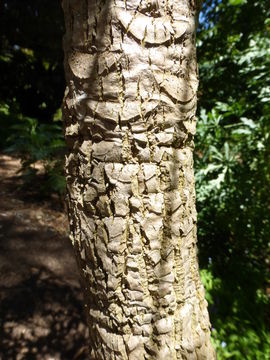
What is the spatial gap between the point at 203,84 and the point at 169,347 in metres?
3.02

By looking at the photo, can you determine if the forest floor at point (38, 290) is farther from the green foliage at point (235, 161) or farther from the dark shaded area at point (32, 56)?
the dark shaded area at point (32, 56)

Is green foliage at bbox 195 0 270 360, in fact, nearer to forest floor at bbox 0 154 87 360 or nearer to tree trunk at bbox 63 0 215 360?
forest floor at bbox 0 154 87 360

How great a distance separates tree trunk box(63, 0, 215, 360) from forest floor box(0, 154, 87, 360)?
4.48ft

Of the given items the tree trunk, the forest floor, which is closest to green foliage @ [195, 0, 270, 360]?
the forest floor

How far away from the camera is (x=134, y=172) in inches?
37.5

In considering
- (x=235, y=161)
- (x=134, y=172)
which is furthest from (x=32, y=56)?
(x=134, y=172)

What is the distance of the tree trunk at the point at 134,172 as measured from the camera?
2.87ft

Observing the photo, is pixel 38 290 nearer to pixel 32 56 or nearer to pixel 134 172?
pixel 134 172

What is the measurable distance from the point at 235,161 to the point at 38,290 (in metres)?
2.43

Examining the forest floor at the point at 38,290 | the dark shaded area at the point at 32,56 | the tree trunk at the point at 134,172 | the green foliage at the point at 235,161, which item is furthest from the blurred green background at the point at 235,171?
the dark shaded area at the point at 32,56

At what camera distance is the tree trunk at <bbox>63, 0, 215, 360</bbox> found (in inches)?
34.4

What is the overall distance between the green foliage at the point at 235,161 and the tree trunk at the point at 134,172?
5.49 feet

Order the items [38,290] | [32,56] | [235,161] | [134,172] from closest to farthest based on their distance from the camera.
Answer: [134,172] < [38,290] < [235,161] < [32,56]

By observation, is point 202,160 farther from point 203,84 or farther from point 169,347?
point 169,347
